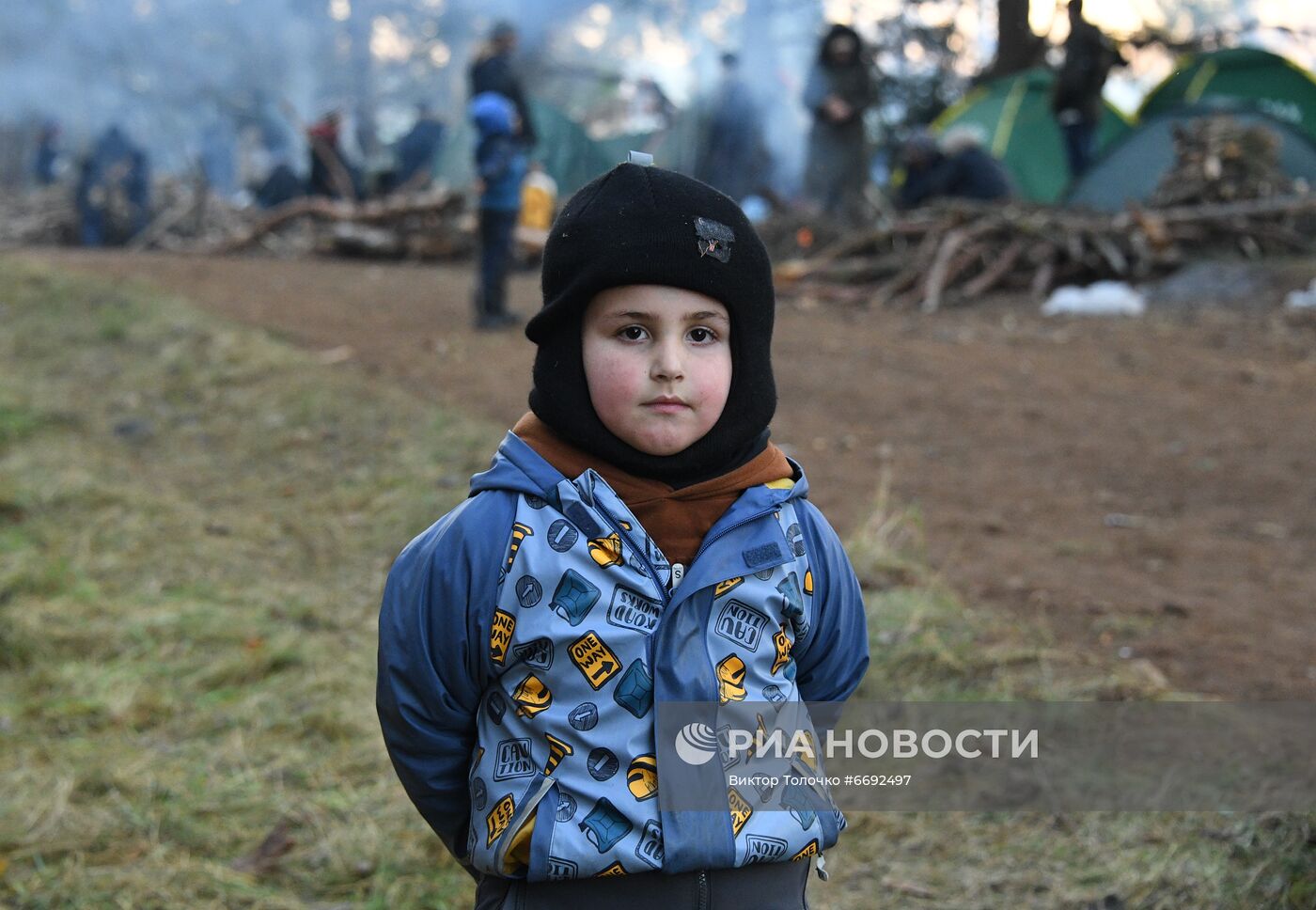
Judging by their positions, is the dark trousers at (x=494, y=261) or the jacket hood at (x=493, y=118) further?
the dark trousers at (x=494, y=261)

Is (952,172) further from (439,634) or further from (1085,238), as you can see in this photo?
(439,634)

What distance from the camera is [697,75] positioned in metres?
19.0

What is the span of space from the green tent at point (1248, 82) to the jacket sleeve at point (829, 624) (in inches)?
507

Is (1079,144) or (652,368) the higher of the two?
(652,368)

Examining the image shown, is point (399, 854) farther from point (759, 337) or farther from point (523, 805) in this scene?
point (759, 337)

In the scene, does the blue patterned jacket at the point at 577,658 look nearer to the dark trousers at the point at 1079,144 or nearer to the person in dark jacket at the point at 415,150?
the dark trousers at the point at 1079,144

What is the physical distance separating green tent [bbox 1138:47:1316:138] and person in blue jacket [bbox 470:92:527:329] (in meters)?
7.73

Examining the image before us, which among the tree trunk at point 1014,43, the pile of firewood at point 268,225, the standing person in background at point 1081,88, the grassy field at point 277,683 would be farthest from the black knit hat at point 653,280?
the tree trunk at point 1014,43

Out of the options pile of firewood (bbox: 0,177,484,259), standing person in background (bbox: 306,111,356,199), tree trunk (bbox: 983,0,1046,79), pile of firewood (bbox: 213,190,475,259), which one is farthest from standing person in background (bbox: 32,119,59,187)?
tree trunk (bbox: 983,0,1046,79)

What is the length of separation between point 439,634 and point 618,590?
253 millimetres

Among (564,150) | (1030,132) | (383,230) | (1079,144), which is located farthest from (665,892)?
(564,150)

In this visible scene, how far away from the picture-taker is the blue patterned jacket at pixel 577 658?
172 cm

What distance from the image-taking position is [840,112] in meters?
13.2

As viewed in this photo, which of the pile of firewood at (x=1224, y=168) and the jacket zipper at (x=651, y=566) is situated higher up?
the jacket zipper at (x=651, y=566)
